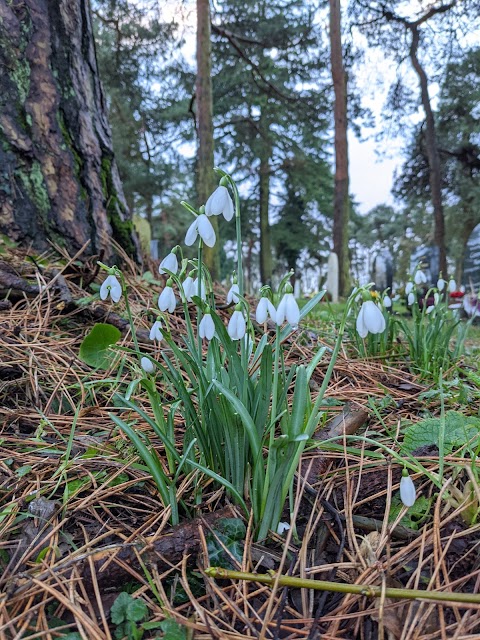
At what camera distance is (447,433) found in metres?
1.26

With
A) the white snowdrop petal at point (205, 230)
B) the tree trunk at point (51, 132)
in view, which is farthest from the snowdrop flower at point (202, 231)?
the tree trunk at point (51, 132)

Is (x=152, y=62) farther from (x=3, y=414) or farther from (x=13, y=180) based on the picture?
(x=3, y=414)

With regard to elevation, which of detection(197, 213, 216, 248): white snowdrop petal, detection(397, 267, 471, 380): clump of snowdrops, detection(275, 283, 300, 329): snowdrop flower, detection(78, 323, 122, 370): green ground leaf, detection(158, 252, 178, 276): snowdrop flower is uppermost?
detection(197, 213, 216, 248): white snowdrop petal

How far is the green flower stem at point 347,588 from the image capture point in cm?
75

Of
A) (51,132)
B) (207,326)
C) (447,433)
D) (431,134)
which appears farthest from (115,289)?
(431,134)

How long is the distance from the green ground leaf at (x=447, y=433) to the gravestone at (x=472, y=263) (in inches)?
451

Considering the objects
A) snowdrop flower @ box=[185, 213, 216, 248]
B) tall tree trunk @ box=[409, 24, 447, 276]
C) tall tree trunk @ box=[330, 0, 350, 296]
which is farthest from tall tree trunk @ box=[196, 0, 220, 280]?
tall tree trunk @ box=[409, 24, 447, 276]

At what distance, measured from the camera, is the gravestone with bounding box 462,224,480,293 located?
11.5 meters

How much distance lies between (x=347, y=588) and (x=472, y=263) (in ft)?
41.9

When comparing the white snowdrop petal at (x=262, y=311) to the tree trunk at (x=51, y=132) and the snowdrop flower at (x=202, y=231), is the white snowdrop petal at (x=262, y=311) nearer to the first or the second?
the snowdrop flower at (x=202, y=231)

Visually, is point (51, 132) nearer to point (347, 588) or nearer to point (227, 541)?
point (227, 541)

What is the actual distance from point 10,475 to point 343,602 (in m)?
0.87

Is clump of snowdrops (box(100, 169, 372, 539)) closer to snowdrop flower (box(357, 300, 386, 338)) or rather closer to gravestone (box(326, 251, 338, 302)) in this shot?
snowdrop flower (box(357, 300, 386, 338))

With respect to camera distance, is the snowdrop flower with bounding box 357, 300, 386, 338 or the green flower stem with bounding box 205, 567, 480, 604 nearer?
the green flower stem with bounding box 205, 567, 480, 604
